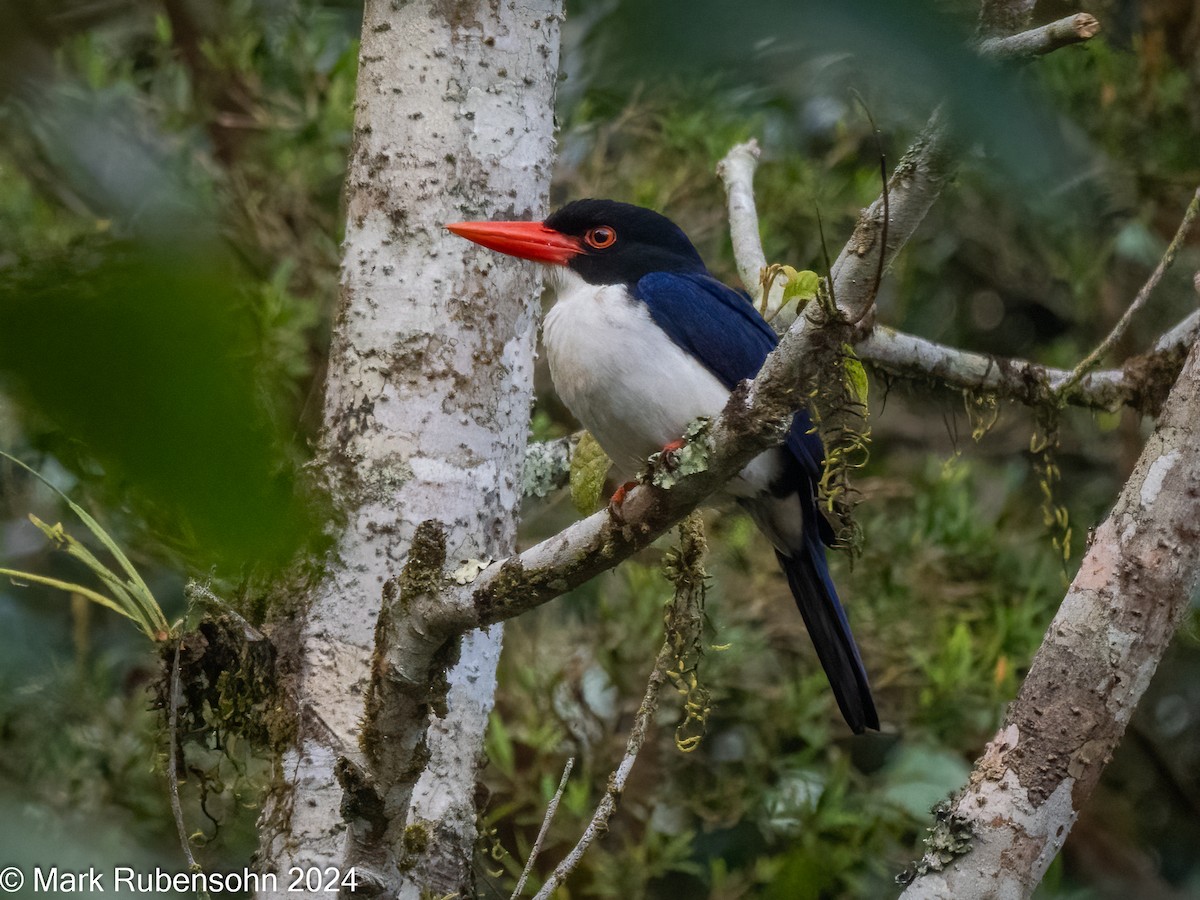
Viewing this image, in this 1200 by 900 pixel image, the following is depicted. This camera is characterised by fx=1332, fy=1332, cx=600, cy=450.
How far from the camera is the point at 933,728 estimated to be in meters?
4.82

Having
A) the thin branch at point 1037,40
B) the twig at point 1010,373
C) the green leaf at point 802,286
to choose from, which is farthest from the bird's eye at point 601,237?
the thin branch at point 1037,40

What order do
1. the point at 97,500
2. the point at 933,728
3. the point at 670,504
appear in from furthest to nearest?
the point at 933,728 < the point at 670,504 < the point at 97,500

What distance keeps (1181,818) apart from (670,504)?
4112 millimetres

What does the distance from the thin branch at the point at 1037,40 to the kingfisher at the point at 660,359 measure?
6.07ft

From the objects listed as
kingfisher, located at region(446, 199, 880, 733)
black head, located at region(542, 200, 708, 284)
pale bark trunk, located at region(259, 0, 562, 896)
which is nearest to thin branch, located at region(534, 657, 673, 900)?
pale bark trunk, located at region(259, 0, 562, 896)

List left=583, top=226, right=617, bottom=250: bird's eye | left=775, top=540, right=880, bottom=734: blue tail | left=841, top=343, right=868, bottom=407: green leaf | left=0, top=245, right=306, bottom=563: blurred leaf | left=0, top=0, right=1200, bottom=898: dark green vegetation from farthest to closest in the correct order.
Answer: left=0, top=0, right=1200, bottom=898: dark green vegetation < left=583, top=226, right=617, bottom=250: bird's eye < left=775, top=540, right=880, bottom=734: blue tail < left=841, top=343, right=868, bottom=407: green leaf < left=0, top=245, right=306, bottom=563: blurred leaf

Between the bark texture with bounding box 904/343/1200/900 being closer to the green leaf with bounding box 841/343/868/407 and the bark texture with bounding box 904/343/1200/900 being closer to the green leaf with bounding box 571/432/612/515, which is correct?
the green leaf with bounding box 841/343/868/407

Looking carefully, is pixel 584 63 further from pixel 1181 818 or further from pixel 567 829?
pixel 1181 818

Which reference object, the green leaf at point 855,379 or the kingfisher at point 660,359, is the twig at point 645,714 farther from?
the green leaf at point 855,379

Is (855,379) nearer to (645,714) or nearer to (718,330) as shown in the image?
(645,714)

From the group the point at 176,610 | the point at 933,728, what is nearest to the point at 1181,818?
the point at 933,728

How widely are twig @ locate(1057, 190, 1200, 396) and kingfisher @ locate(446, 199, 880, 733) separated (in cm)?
79

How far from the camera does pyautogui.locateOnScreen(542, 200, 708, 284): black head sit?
11.3ft

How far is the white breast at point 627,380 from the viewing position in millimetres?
3092
